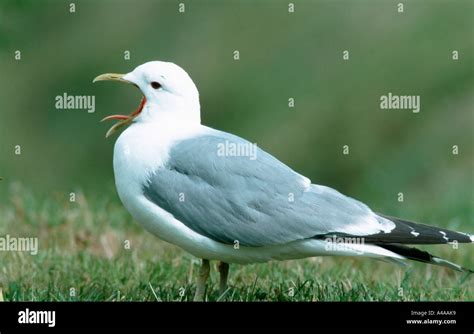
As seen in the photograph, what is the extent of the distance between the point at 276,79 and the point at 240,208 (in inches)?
227

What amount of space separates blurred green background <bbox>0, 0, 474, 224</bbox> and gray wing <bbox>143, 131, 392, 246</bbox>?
4.63 m

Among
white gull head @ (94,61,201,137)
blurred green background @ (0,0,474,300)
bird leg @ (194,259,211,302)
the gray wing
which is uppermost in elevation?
blurred green background @ (0,0,474,300)

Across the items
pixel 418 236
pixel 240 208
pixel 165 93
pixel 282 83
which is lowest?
pixel 418 236

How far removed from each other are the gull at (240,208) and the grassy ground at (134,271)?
0.41 m

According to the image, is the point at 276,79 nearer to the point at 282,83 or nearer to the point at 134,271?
the point at 282,83

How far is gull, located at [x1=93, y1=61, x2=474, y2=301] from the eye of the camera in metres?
4.67

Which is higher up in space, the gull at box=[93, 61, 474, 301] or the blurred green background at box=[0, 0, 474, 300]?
the blurred green background at box=[0, 0, 474, 300]

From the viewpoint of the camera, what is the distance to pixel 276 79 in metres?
10.4

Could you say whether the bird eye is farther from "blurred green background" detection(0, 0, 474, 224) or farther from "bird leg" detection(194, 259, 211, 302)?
"blurred green background" detection(0, 0, 474, 224)

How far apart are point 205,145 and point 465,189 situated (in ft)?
12.9

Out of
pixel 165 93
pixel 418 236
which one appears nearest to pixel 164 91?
pixel 165 93

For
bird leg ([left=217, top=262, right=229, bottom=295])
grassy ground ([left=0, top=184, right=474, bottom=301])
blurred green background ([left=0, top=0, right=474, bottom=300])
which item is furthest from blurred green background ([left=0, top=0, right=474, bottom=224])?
bird leg ([left=217, top=262, right=229, bottom=295])

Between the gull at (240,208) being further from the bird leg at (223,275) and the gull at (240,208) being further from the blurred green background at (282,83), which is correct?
the blurred green background at (282,83)
